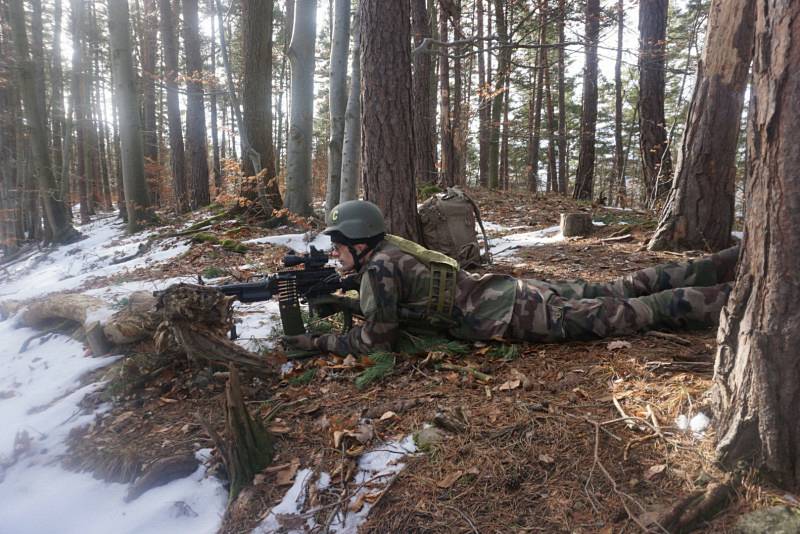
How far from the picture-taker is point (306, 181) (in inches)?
336

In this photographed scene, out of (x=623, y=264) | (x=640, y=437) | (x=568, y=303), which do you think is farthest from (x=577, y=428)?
(x=623, y=264)

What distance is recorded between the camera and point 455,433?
94.3 inches

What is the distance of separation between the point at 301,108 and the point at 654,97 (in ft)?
20.8

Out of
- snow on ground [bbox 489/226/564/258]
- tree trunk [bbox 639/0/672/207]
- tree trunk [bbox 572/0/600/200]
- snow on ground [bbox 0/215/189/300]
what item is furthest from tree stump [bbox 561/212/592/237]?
snow on ground [bbox 0/215/189/300]

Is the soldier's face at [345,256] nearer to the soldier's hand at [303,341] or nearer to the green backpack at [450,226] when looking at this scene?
the soldier's hand at [303,341]

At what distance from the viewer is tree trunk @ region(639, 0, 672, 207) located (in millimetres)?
8000

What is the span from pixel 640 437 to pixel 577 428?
281mm

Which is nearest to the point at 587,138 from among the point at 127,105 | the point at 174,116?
the point at 127,105

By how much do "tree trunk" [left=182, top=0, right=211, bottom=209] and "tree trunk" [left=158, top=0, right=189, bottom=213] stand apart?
0.91 m

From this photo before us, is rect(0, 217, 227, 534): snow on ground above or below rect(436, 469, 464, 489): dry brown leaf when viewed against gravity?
below

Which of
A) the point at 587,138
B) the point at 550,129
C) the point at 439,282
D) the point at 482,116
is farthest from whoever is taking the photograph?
the point at 550,129

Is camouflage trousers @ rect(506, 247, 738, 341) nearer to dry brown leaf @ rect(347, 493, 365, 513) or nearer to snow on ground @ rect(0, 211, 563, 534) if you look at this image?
snow on ground @ rect(0, 211, 563, 534)

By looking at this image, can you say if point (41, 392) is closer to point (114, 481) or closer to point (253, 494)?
point (114, 481)

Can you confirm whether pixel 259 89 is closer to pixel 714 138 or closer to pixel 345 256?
pixel 345 256
